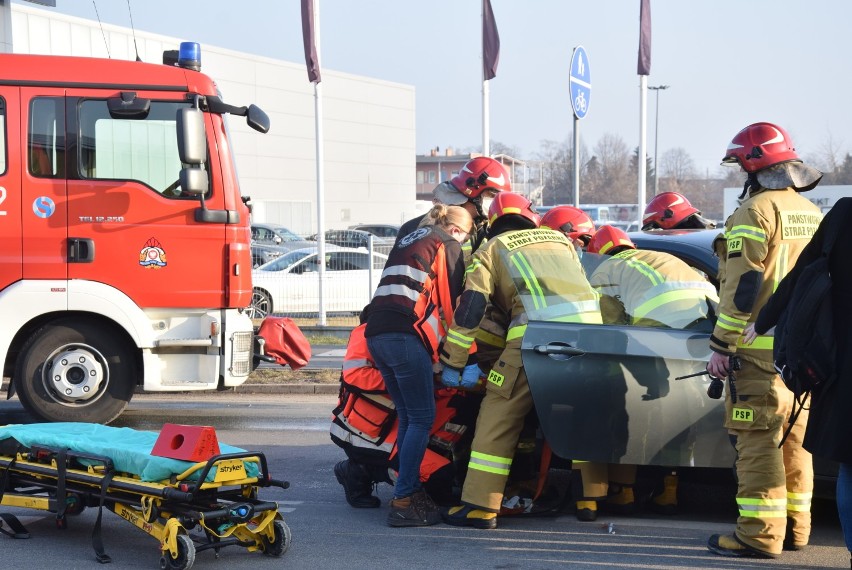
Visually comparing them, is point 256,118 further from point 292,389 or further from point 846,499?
point 846,499

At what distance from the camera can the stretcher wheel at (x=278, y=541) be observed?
4996 mm

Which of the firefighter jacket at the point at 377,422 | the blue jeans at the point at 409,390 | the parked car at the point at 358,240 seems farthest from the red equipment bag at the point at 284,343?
the parked car at the point at 358,240

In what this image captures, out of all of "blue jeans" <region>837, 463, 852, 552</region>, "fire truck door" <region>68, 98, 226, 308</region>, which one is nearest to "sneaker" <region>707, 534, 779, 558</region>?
"blue jeans" <region>837, 463, 852, 552</region>

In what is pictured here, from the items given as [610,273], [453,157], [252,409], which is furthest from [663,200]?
[453,157]

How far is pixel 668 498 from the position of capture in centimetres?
590

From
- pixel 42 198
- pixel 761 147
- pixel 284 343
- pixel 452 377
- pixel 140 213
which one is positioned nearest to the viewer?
pixel 761 147

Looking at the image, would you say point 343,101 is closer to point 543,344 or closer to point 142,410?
point 142,410

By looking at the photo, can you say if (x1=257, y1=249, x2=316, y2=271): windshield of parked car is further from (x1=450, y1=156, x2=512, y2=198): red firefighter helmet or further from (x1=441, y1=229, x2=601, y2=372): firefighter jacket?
(x1=441, y1=229, x2=601, y2=372): firefighter jacket

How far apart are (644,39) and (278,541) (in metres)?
12.9

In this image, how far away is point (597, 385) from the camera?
533 centimetres

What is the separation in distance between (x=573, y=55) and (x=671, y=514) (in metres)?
7.64

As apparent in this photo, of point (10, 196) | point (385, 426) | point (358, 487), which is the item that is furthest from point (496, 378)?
point (10, 196)

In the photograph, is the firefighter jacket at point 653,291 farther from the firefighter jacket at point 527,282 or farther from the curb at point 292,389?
the curb at point 292,389

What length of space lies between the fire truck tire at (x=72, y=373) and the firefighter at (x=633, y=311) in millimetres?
4092
